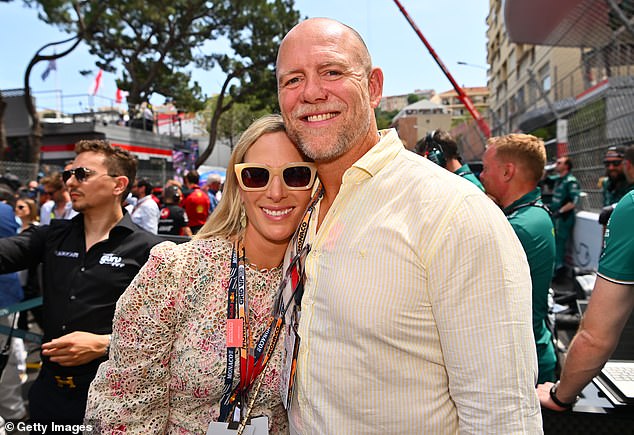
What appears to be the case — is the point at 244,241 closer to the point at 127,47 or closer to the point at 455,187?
the point at 455,187

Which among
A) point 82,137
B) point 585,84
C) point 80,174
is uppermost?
point 82,137

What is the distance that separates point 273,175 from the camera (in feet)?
5.91

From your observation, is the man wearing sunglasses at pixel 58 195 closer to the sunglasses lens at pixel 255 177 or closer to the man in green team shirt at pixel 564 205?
the sunglasses lens at pixel 255 177

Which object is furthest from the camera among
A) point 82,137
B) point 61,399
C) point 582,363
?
point 82,137

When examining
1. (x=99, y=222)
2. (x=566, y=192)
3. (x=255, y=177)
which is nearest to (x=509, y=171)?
(x=255, y=177)

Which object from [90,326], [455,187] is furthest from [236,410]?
[90,326]

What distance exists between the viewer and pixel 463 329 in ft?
4.13

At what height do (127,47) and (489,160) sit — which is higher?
(127,47)

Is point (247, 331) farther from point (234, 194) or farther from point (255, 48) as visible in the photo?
point (255, 48)

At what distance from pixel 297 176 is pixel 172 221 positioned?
7177 mm

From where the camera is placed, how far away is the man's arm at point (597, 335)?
72.4 inches

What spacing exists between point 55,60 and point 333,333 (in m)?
20.2

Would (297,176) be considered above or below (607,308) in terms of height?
above

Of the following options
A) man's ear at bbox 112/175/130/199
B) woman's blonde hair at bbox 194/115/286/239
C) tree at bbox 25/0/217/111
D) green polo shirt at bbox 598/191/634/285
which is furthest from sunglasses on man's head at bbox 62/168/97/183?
tree at bbox 25/0/217/111
